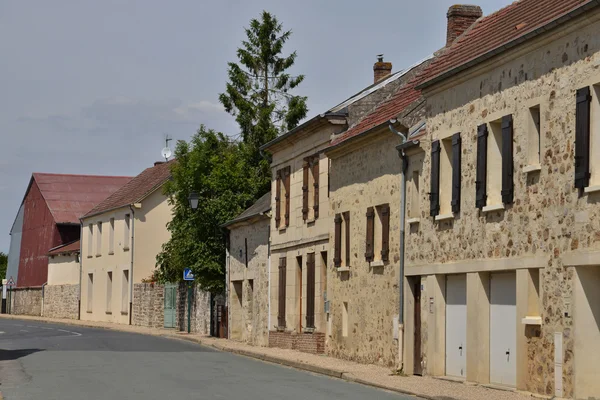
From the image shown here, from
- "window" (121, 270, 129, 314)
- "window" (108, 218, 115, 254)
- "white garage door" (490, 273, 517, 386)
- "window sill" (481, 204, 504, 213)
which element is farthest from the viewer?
"window" (108, 218, 115, 254)

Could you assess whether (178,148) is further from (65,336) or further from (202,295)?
(65,336)

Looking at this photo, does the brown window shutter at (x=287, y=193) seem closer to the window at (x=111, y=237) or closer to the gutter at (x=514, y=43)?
the gutter at (x=514, y=43)

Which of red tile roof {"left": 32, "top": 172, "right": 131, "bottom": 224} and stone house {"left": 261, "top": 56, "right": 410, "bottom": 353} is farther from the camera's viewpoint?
A: red tile roof {"left": 32, "top": 172, "right": 131, "bottom": 224}

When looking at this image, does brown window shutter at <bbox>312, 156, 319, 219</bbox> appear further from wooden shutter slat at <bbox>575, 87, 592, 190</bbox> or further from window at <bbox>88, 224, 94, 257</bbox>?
window at <bbox>88, 224, 94, 257</bbox>

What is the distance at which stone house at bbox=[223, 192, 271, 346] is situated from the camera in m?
35.6

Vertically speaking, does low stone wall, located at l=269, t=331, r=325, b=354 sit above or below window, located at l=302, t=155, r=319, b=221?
below

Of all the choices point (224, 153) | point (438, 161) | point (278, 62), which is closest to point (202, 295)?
point (224, 153)

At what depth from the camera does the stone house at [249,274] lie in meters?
35.6

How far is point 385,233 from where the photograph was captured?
24.9 metres

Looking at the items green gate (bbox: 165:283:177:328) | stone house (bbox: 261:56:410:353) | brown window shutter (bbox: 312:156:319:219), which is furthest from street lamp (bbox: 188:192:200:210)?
green gate (bbox: 165:283:177:328)

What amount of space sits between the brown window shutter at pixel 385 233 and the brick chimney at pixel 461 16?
559cm

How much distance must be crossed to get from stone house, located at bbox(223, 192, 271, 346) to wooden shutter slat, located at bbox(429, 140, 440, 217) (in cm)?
1380

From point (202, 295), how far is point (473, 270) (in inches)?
922

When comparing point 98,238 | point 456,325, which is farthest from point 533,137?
point 98,238
